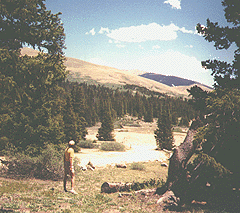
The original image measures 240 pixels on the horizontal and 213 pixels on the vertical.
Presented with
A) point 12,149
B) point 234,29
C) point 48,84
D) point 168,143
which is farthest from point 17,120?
point 168,143

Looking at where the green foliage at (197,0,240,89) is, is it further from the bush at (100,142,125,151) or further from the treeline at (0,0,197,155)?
the bush at (100,142,125,151)

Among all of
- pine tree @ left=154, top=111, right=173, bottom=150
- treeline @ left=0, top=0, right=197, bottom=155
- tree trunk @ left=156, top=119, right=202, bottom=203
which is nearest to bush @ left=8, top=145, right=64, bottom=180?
treeline @ left=0, top=0, right=197, bottom=155

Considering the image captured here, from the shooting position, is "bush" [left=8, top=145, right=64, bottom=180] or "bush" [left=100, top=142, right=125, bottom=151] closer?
"bush" [left=8, top=145, right=64, bottom=180]

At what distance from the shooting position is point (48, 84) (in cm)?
1395

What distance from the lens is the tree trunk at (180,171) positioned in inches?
391

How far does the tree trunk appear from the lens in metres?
9.92

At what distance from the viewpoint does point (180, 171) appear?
33.2 ft

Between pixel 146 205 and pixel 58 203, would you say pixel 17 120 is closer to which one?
pixel 58 203

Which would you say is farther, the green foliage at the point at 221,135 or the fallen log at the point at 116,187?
the fallen log at the point at 116,187

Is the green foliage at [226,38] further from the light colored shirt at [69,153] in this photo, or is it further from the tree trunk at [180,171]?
the light colored shirt at [69,153]

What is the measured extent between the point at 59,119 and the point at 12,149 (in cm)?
361

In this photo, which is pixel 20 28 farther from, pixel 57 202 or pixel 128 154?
pixel 128 154

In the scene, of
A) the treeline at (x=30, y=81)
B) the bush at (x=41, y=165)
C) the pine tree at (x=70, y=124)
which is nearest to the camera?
the treeline at (x=30, y=81)

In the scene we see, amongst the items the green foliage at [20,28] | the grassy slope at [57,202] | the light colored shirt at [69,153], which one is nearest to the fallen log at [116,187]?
the grassy slope at [57,202]
